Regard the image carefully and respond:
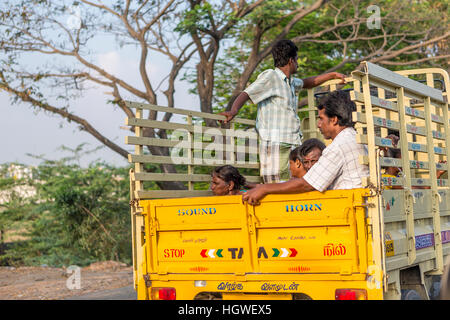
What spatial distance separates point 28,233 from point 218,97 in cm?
598

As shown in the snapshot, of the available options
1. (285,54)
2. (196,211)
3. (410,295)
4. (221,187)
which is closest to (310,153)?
(221,187)

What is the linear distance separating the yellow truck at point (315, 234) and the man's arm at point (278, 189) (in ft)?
0.16

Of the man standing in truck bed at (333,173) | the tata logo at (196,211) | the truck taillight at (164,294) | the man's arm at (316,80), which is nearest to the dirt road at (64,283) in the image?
the truck taillight at (164,294)

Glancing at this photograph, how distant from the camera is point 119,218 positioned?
13.8 meters

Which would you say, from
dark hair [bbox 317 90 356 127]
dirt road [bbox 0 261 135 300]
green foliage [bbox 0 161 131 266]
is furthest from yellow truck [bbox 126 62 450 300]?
green foliage [bbox 0 161 131 266]

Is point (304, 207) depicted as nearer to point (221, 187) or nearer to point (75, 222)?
point (221, 187)

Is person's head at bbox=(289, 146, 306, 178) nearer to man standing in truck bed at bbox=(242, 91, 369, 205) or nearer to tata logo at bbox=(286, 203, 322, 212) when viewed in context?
man standing in truck bed at bbox=(242, 91, 369, 205)

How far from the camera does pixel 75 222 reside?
1341cm

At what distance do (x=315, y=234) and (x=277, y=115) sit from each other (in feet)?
5.74

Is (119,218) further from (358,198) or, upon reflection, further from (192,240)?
(358,198)

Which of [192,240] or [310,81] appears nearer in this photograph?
[192,240]

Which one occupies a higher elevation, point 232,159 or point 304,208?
point 232,159

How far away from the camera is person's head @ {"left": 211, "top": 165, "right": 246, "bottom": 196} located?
17.9 ft
